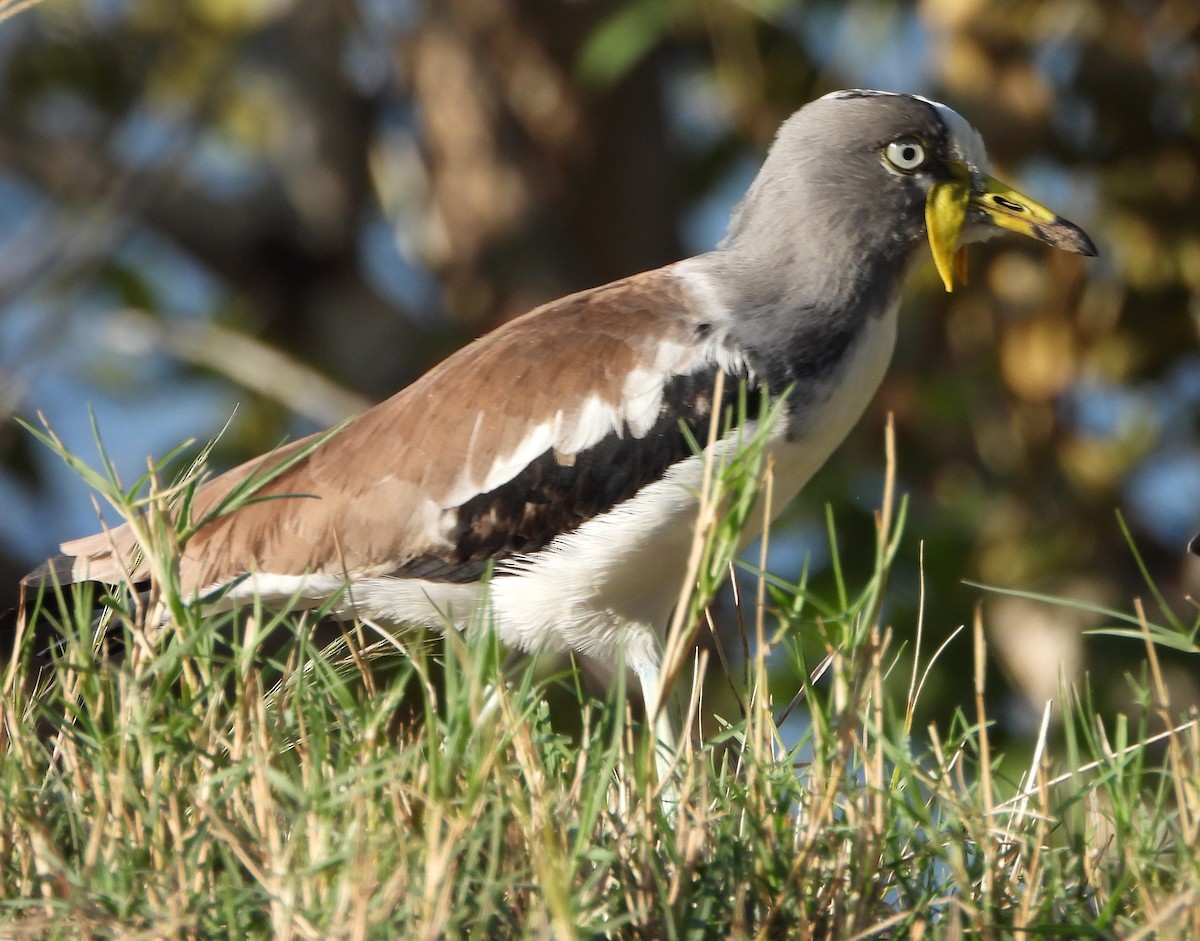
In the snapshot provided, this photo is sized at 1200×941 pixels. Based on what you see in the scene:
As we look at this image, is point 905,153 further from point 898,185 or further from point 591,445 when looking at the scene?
point 591,445

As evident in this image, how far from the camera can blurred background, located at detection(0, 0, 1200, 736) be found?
883 centimetres

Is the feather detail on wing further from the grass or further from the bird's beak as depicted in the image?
the grass

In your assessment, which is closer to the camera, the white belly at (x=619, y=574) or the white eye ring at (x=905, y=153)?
the white belly at (x=619, y=574)

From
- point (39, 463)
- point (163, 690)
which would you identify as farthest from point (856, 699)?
point (39, 463)

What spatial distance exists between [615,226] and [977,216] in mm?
6501

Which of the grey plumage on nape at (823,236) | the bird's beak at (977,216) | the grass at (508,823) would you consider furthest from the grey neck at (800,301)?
the grass at (508,823)

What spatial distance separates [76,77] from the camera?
10.7 metres

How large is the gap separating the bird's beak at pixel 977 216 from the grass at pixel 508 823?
1660mm

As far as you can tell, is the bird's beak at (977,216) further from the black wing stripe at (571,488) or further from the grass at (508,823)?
the grass at (508,823)

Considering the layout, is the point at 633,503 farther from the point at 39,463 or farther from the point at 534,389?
the point at 39,463

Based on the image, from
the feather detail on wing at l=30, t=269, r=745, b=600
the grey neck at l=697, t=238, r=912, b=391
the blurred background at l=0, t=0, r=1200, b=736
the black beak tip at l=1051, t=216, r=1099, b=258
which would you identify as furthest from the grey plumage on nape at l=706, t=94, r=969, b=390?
the blurred background at l=0, t=0, r=1200, b=736

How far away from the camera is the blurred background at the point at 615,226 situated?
883cm

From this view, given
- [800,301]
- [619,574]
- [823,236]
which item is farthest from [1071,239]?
[619,574]

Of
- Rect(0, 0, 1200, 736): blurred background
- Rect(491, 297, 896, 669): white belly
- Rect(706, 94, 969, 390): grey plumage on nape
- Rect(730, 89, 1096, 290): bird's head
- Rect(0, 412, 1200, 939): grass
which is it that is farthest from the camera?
Rect(0, 0, 1200, 736): blurred background
